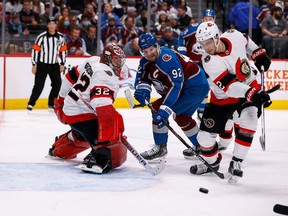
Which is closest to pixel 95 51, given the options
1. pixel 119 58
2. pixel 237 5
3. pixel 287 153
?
pixel 237 5

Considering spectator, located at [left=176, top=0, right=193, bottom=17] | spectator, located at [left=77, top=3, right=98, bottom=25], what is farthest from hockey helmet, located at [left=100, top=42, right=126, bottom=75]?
spectator, located at [left=176, top=0, right=193, bottom=17]

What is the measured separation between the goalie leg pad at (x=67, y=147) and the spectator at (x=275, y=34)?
560 centimetres

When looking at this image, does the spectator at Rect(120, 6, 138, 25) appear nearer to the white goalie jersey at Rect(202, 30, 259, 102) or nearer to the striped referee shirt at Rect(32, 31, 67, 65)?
the striped referee shirt at Rect(32, 31, 67, 65)

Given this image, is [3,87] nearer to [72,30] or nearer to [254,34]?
[72,30]

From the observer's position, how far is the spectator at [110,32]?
1046 cm

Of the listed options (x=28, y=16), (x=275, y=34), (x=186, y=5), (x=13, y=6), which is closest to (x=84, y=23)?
(x=28, y=16)

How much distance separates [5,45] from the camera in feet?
32.0

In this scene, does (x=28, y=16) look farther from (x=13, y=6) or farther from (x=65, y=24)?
(x=65, y=24)

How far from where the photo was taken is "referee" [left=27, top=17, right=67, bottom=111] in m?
9.39

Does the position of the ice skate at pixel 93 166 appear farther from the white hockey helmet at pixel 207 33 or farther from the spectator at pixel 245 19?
the spectator at pixel 245 19

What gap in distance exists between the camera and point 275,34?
10.8m

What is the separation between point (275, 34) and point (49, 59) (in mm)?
3372

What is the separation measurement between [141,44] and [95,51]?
196 inches

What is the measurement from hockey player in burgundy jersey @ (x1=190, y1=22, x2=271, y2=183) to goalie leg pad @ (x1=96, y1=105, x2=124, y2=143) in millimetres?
578
